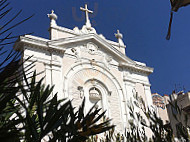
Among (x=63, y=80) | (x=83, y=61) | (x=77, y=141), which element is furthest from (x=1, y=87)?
(x=83, y=61)

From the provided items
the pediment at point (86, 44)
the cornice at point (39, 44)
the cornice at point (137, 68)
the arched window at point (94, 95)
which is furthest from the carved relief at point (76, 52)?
the cornice at point (137, 68)

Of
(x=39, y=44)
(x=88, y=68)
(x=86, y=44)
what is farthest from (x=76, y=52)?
(x=39, y=44)

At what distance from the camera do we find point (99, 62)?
16891mm

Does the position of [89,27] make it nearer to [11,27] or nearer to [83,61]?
[83,61]

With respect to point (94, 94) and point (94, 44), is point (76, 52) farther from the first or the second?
point (94, 94)

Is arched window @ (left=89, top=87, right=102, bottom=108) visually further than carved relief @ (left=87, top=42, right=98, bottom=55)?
No

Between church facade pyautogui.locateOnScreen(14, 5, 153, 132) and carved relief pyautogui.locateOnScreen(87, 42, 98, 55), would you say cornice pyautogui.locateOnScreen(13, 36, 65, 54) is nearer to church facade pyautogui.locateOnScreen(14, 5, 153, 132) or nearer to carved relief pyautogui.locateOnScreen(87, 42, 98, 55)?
church facade pyautogui.locateOnScreen(14, 5, 153, 132)

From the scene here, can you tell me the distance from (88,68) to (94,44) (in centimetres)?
199

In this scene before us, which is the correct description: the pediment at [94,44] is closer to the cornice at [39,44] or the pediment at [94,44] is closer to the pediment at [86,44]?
the pediment at [86,44]

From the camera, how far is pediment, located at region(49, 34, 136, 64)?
15.7 m

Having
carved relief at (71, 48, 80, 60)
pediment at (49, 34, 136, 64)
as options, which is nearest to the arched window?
carved relief at (71, 48, 80, 60)

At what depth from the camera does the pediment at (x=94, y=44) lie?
15695mm

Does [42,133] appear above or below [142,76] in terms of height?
below

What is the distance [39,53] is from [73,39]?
2400 millimetres
